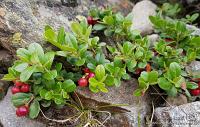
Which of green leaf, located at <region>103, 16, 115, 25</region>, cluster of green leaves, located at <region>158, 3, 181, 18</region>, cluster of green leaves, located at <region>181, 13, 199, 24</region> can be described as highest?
cluster of green leaves, located at <region>158, 3, 181, 18</region>

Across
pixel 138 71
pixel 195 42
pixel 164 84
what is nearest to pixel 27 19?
pixel 138 71

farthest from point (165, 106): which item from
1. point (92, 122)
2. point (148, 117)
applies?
point (92, 122)

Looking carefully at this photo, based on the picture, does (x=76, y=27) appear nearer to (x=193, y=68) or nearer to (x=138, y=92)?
(x=138, y=92)

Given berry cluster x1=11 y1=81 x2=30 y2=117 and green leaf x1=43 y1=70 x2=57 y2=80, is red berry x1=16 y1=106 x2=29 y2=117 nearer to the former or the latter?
berry cluster x1=11 y1=81 x2=30 y2=117

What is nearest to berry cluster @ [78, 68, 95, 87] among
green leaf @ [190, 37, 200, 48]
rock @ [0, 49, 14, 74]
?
rock @ [0, 49, 14, 74]

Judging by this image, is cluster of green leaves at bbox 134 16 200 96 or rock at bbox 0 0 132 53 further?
rock at bbox 0 0 132 53

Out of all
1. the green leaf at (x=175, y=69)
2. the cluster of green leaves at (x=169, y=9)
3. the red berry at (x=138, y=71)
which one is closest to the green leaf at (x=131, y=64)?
the red berry at (x=138, y=71)

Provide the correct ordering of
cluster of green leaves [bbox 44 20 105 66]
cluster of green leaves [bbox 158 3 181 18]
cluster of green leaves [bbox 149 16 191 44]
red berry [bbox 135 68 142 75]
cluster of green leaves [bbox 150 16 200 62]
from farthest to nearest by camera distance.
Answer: cluster of green leaves [bbox 158 3 181 18] → cluster of green leaves [bbox 149 16 191 44] → cluster of green leaves [bbox 150 16 200 62] → red berry [bbox 135 68 142 75] → cluster of green leaves [bbox 44 20 105 66]

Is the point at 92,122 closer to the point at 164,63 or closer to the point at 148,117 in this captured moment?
the point at 148,117
